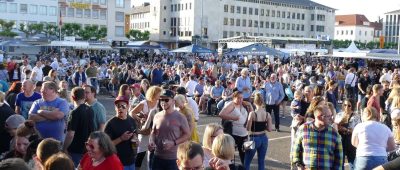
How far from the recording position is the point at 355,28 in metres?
150

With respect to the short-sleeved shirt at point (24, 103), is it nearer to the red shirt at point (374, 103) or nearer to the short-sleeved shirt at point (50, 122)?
the short-sleeved shirt at point (50, 122)

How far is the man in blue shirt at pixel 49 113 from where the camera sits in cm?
636

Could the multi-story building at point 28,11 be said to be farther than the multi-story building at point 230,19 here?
No

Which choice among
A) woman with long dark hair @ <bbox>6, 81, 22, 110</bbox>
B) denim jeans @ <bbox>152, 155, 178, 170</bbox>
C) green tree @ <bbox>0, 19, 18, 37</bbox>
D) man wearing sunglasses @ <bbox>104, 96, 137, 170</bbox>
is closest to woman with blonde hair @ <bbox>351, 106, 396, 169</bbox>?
denim jeans @ <bbox>152, 155, 178, 170</bbox>

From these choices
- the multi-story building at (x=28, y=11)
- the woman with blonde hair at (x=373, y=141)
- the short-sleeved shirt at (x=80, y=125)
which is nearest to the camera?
the short-sleeved shirt at (x=80, y=125)

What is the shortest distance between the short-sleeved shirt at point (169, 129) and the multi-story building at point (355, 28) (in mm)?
151637

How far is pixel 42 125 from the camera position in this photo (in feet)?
21.2

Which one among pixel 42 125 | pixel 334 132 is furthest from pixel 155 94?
pixel 334 132

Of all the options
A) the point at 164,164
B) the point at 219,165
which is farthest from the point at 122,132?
the point at 219,165

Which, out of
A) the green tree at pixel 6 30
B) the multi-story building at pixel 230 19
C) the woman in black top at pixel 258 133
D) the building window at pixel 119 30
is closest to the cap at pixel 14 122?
the woman in black top at pixel 258 133

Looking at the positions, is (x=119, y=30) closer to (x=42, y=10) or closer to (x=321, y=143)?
(x=42, y=10)

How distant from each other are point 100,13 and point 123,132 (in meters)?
79.8

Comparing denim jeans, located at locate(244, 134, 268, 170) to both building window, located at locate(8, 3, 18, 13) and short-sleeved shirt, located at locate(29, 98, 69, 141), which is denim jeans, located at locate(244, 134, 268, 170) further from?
building window, located at locate(8, 3, 18, 13)

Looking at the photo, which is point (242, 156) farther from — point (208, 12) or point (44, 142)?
point (208, 12)
